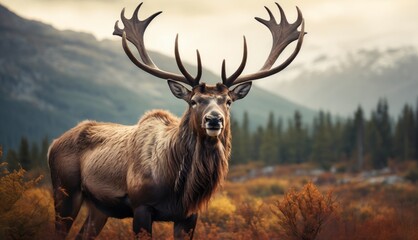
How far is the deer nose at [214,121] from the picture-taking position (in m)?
7.15

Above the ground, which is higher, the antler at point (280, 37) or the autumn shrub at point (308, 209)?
the antler at point (280, 37)

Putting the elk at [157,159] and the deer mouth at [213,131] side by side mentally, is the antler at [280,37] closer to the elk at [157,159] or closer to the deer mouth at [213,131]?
the elk at [157,159]

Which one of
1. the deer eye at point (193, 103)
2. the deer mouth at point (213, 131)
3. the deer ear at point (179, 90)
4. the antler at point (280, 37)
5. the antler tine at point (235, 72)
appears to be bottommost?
the deer mouth at point (213, 131)

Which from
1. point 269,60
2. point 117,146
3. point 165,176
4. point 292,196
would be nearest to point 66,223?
point 117,146

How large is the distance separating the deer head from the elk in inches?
0.6

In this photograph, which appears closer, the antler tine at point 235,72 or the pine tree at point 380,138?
the antler tine at point 235,72

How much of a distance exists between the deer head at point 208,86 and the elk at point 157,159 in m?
→ 0.01

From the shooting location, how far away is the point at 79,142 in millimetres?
9320

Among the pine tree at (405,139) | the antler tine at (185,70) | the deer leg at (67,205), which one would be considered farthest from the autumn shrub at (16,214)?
the pine tree at (405,139)

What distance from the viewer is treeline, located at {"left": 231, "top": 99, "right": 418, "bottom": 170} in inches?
2544

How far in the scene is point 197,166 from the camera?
7742mm

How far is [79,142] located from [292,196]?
370 centimetres

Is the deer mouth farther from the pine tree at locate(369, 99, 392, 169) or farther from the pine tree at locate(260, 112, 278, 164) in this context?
the pine tree at locate(260, 112, 278, 164)

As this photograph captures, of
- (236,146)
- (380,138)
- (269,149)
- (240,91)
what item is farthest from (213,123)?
(269,149)
